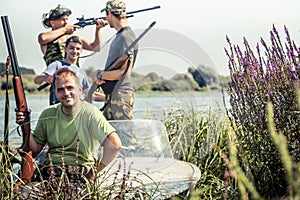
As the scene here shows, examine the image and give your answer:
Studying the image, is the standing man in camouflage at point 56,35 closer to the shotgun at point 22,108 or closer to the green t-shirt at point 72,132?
the shotgun at point 22,108

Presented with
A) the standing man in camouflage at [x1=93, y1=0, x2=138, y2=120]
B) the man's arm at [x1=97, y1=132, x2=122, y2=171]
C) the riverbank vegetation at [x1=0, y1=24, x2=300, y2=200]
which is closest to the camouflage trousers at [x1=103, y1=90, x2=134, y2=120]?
the standing man in camouflage at [x1=93, y1=0, x2=138, y2=120]

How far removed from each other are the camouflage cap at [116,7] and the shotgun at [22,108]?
Answer: 829 mm

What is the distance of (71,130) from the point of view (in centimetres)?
284

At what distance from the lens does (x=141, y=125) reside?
337 centimetres

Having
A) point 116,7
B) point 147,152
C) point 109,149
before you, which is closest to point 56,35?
point 116,7

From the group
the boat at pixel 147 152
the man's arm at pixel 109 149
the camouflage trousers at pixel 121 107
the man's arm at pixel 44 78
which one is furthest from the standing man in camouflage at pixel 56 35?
the man's arm at pixel 109 149

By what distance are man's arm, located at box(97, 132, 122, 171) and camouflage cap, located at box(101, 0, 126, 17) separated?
1340 millimetres

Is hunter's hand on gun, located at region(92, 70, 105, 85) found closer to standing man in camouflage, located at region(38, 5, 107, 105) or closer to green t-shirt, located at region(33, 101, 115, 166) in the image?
standing man in camouflage, located at region(38, 5, 107, 105)

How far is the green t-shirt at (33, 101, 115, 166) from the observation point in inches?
110

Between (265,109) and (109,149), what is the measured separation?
90 cm

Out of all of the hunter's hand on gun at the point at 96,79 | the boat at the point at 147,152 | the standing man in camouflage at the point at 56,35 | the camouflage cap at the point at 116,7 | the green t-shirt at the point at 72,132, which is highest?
the camouflage cap at the point at 116,7

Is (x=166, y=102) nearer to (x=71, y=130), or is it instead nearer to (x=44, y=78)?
(x=44, y=78)

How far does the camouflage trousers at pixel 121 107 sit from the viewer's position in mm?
3783

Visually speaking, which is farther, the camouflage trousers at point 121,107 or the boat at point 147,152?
the camouflage trousers at point 121,107
